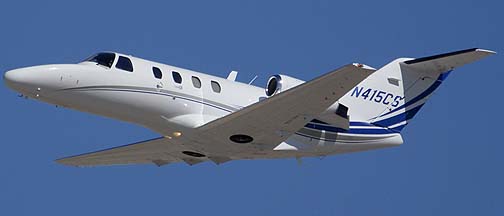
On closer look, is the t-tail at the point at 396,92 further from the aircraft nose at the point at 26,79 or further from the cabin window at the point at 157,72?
the aircraft nose at the point at 26,79

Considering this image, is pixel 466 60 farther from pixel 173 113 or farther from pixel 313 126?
pixel 173 113

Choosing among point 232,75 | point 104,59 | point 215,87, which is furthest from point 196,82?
point 104,59

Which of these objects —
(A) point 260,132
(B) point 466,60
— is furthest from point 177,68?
(B) point 466,60

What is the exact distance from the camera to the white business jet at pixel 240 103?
1870 centimetres

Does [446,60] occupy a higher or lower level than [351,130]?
higher

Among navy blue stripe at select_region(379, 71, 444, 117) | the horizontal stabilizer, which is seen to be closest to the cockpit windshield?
navy blue stripe at select_region(379, 71, 444, 117)

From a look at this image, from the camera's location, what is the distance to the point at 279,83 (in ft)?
65.7

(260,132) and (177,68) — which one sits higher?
(177,68)

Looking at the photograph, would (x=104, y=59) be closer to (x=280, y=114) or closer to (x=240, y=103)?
(x=240, y=103)

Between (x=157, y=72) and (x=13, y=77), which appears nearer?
(x=13, y=77)

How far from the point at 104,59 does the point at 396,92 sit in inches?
242

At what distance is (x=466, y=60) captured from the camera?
65.3 ft

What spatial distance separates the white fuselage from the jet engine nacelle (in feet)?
1.69

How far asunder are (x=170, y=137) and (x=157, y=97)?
102cm
